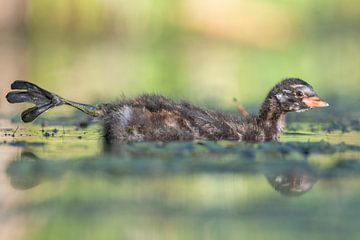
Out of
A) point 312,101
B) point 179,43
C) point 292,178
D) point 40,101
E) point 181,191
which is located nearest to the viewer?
point 181,191

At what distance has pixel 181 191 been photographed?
6.84 m

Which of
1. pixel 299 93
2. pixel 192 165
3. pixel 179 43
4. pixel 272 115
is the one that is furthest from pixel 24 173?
pixel 179 43

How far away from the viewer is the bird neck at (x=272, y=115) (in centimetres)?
1005

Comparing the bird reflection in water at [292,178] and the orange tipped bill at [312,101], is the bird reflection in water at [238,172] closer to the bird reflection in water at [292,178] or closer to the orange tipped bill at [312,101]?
the bird reflection in water at [292,178]

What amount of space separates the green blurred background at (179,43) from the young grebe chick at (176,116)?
228 inches

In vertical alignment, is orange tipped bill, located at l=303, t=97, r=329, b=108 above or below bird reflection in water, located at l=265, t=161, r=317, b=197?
above

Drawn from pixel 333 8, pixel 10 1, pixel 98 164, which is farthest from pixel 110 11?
pixel 98 164

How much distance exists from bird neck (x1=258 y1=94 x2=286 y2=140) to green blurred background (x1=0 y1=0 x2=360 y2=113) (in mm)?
5718

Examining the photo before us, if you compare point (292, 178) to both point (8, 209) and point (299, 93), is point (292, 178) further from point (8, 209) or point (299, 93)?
point (299, 93)

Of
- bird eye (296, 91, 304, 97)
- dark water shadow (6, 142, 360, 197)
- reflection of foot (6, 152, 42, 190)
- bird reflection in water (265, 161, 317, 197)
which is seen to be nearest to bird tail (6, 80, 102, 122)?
dark water shadow (6, 142, 360, 197)

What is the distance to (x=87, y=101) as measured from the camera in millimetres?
13523

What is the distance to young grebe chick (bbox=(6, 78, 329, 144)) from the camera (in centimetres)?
926

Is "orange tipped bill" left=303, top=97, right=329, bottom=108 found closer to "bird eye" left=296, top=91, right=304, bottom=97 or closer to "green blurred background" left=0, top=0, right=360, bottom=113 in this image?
"bird eye" left=296, top=91, right=304, bottom=97

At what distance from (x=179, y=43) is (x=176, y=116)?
15.3 meters
